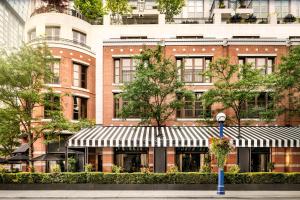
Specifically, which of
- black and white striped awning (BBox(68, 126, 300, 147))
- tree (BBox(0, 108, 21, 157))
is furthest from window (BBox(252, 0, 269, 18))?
tree (BBox(0, 108, 21, 157))

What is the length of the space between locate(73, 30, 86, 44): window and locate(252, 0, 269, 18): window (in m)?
25.9

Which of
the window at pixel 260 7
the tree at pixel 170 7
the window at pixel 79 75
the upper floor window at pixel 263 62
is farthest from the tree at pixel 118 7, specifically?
the upper floor window at pixel 263 62

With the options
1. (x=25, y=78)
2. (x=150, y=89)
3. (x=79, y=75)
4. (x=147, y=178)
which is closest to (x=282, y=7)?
(x=79, y=75)

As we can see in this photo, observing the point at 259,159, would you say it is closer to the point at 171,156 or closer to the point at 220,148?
the point at 171,156

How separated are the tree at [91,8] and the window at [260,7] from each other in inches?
853

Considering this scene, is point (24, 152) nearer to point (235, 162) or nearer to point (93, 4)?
point (235, 162)

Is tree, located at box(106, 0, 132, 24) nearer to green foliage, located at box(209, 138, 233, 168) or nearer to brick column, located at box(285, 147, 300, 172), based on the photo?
brick column, located at box(285, 147, 300, 172)

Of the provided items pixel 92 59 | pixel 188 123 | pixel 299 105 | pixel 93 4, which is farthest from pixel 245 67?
pixel 93 4

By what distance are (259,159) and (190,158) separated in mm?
6067

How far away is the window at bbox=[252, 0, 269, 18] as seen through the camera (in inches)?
2055

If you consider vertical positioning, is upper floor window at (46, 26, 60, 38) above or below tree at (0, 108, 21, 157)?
above

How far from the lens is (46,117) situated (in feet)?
108

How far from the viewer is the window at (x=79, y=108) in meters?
35.4

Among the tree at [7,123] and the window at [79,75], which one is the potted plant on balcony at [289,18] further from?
the tree at [7,123]
